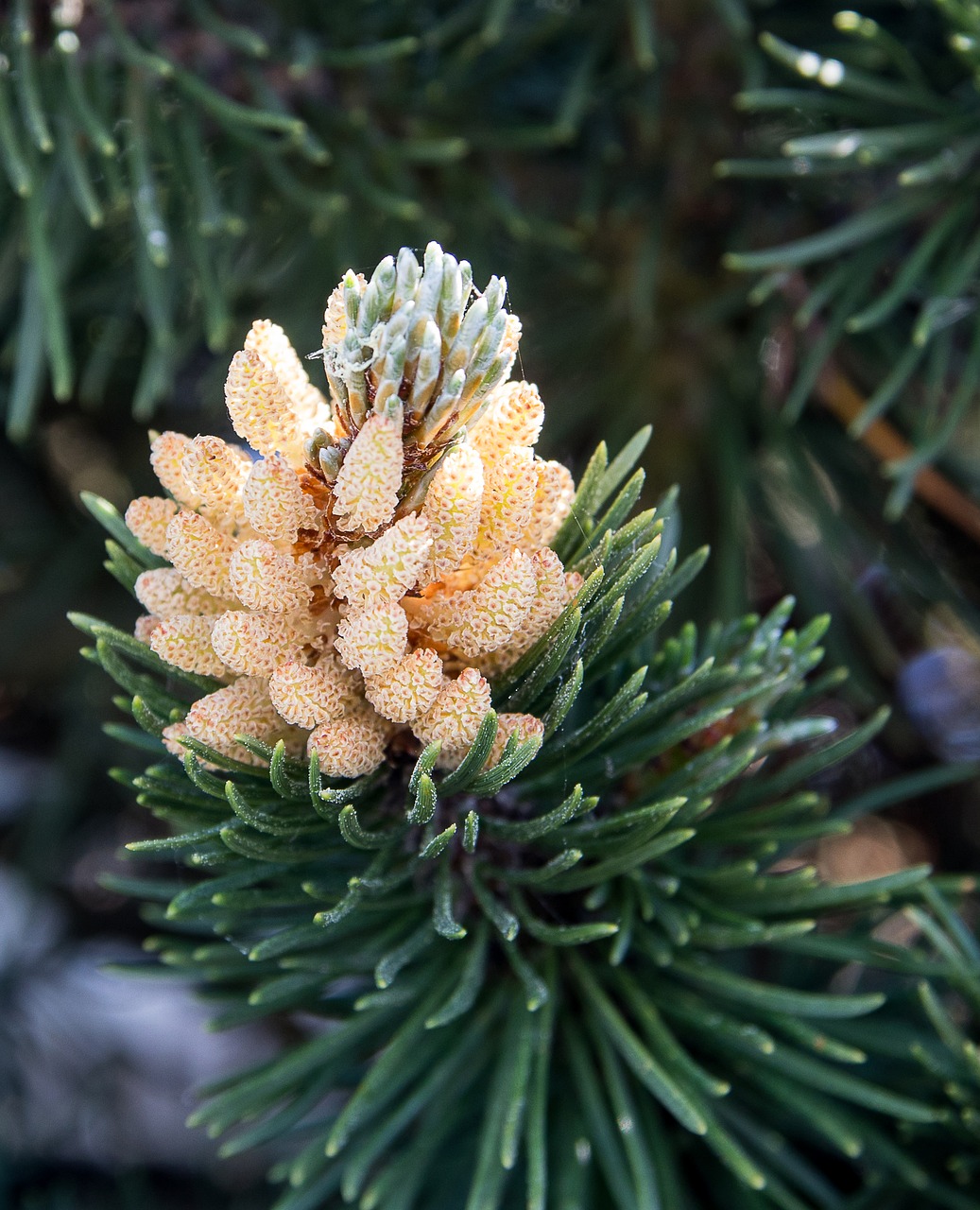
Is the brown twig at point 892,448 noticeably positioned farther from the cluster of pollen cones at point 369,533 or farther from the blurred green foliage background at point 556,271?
the cluster of pollen cones at point 369,533

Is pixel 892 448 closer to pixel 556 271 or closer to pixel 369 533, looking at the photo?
pixel 556 271

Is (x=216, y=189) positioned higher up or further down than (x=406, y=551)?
higher up

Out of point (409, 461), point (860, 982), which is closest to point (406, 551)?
point (409, 461)

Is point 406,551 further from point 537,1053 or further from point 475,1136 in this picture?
point 475,1136

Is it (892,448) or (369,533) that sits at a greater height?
(892,448)


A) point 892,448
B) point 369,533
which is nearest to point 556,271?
point 892,448

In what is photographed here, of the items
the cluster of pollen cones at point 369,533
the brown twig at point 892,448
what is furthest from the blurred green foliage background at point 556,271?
the cluster of pollen cones at point 369,533

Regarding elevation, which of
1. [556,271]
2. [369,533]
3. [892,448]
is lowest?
[369,533]

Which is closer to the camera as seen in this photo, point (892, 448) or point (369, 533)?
point (369, 533)

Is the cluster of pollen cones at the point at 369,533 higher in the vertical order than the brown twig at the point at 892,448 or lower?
lower
